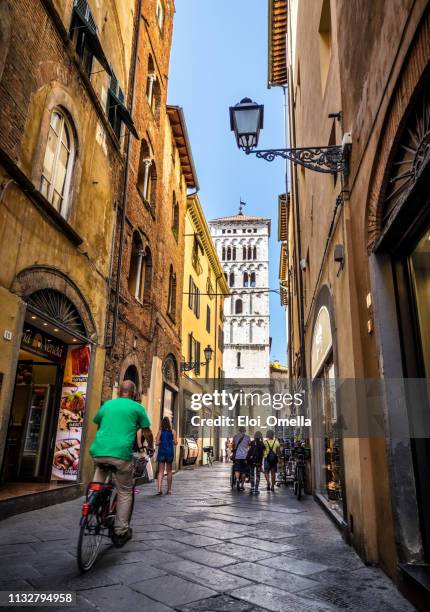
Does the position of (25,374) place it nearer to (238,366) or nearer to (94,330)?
(94,330)

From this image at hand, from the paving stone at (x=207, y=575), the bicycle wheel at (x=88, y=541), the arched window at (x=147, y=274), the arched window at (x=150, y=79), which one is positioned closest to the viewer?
the paving stone at (x=207, y=575)

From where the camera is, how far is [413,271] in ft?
12.1

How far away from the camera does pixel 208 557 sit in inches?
164

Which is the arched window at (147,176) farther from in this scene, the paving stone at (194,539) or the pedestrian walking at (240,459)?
the paving stone at (194,539)

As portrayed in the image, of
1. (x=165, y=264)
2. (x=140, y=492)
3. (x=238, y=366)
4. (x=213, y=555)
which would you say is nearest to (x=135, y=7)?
(x=165, y=264)

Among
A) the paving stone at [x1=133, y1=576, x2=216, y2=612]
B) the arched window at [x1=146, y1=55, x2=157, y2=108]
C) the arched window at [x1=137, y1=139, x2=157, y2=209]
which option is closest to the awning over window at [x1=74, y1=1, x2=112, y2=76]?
the arched window at [x1=137, y1=139, x2=157, y2=209]

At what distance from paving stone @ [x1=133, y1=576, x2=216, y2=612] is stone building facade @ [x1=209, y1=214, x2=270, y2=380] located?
4929cm

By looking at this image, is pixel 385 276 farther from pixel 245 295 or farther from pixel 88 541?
pixel 245 295

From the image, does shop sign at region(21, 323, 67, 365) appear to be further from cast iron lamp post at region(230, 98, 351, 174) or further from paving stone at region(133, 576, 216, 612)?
paving stone at region(133, 576, 216, 612)

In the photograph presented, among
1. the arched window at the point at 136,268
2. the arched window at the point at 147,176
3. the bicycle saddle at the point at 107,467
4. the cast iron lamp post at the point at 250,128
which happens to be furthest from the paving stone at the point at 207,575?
the arched window at the point at 147,176

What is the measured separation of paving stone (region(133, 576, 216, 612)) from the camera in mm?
3031

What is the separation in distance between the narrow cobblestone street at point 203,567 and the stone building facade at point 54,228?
198 centimetres

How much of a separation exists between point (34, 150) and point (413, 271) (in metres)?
5.70

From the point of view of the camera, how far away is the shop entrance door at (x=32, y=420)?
8.33 m
